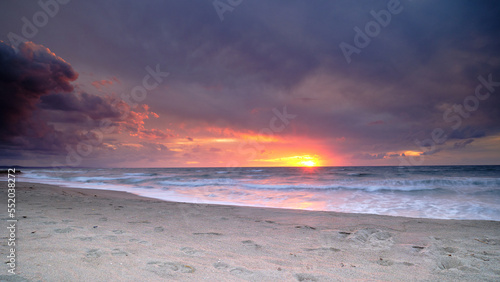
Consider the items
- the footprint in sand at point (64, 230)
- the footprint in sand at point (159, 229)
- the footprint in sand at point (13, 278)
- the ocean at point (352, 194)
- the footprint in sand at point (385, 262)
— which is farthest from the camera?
the ocean at point (352, 194)

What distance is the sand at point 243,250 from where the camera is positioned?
253cm

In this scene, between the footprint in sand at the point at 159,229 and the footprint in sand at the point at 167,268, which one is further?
the footprint in sand at the point at 159,229

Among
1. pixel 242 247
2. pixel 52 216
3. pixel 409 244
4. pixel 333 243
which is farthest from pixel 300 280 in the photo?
pixel 52 216

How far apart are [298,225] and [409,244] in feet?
6.51

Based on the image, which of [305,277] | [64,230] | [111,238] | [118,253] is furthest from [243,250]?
[64,230]

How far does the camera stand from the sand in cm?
253

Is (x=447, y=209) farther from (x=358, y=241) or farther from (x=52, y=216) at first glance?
(x=52, y=216)

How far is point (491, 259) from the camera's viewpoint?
126 inches

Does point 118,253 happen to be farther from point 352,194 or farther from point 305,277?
point 352,194

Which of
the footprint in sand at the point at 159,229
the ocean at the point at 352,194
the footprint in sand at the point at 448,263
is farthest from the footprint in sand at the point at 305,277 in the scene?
the ocean at the point at 352,194

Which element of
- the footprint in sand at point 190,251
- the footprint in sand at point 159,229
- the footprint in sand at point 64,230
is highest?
the footprint in sand at point 64,230

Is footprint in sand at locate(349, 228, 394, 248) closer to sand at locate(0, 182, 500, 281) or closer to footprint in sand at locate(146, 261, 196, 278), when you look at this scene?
sand at locate(0, 182, 500, 281)

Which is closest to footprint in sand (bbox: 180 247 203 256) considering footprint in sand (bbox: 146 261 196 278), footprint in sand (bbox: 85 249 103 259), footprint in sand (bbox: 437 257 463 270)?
footprint in sand (bbox: 146 261 196 278)

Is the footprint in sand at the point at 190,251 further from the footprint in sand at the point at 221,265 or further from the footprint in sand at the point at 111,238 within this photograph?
the footprint in sand at the point at 111,238
